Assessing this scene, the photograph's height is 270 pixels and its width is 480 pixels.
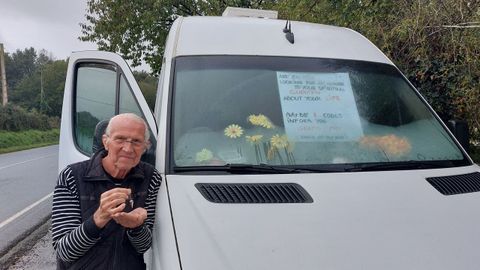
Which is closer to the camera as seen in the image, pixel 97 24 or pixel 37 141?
pixel 97 24

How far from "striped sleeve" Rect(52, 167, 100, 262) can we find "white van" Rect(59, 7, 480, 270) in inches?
13.1

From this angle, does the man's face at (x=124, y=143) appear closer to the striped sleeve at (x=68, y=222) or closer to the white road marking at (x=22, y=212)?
the striped sleeve at (x=68, y=222)

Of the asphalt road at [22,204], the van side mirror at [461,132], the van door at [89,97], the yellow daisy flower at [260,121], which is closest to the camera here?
the yellow daisy flower at [260,121]

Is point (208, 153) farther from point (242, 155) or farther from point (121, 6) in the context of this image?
point (121, 6)

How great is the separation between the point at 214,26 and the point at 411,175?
61.4 inches

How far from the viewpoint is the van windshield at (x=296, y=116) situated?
2.53 metres

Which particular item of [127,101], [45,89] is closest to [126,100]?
[127,101]

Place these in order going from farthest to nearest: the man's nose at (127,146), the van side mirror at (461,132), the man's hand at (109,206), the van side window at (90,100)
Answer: the van side window at (90,100)
the van side mirror at (461,132)
the man's nose at (127,146)
the man's hand at (109,206)

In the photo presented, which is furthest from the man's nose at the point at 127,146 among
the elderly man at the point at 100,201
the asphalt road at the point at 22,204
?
the asphalt road at the point at 22,204

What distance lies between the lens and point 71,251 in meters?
2.09

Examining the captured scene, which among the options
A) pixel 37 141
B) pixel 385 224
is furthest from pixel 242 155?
pixel 37 141

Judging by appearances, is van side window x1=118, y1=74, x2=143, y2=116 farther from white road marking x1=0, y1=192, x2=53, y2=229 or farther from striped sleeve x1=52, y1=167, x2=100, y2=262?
white road marking x1=0, y1=192, x2=53, y2=229

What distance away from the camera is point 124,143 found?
7.32 feet

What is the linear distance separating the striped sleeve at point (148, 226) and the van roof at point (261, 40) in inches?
37.1
